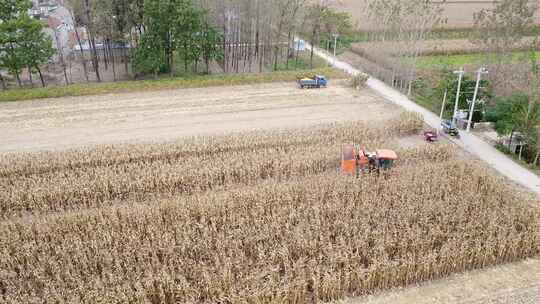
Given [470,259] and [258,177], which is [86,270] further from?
[470,259]

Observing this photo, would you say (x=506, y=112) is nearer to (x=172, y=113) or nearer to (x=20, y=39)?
(x=172, y=113)

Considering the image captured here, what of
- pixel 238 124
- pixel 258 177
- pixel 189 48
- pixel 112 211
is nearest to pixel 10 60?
pixel 189 48

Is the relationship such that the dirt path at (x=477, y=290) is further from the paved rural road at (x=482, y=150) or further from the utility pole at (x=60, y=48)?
the utility pole at (x=60, y=48)

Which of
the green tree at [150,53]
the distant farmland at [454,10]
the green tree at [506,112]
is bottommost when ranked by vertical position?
the green tree at [506,112]

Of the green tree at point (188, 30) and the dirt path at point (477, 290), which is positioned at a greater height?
the green tree at point (188, 30)

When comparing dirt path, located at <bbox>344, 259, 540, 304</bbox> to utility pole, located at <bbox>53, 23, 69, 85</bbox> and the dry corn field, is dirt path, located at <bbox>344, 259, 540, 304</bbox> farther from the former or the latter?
utility pole, located at <bbox>53, 23, 69, 85</bbox>

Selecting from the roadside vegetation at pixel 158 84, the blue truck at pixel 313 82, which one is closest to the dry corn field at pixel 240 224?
the roadside vegetation at pixel 158 84

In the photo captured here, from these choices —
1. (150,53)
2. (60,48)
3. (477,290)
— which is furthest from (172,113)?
(477,290)
